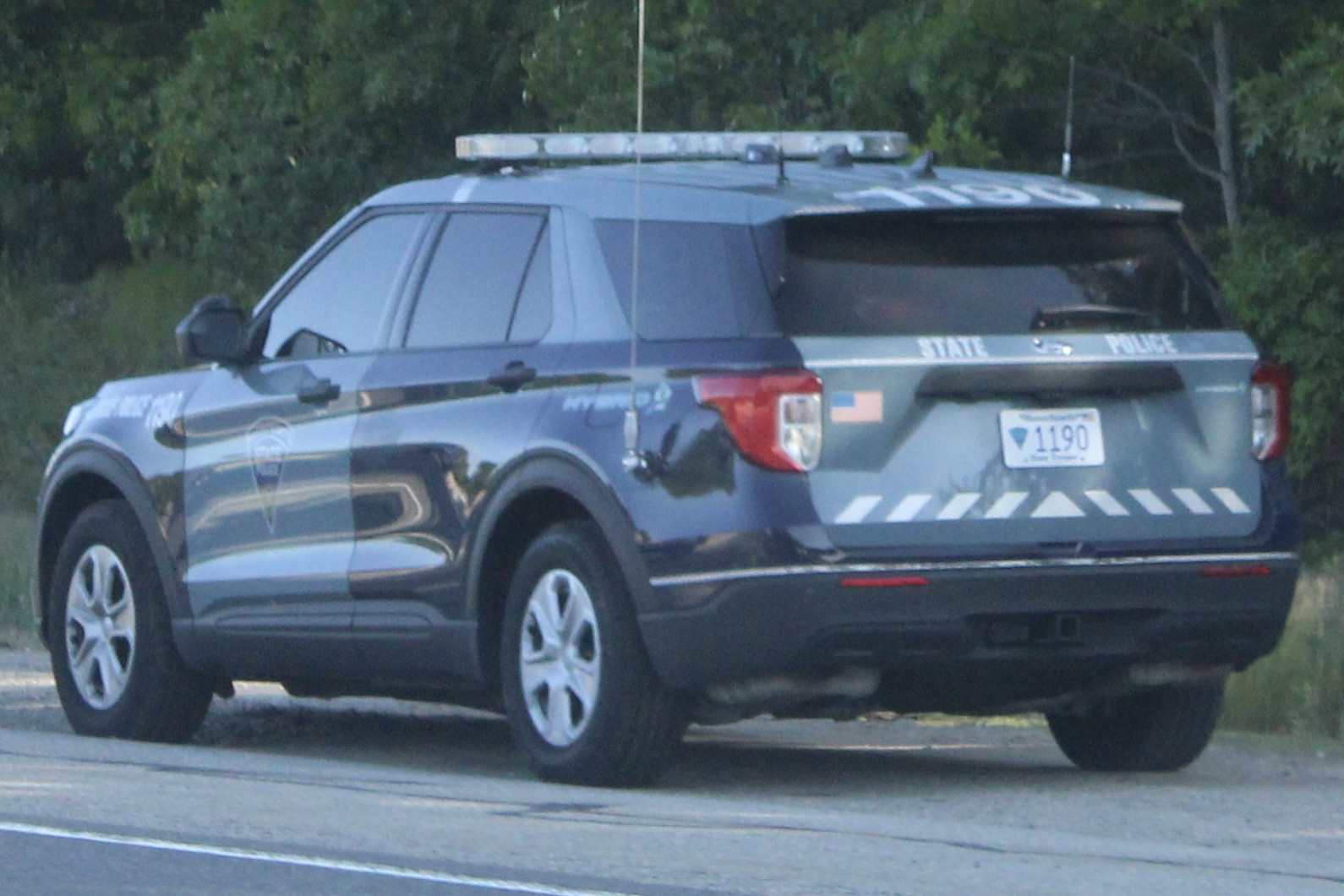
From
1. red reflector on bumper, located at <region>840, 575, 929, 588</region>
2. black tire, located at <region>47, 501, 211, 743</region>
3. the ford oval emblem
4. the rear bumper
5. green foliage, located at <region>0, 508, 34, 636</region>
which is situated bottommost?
green foliage, located at <region>0, 508, 34, 636</region>

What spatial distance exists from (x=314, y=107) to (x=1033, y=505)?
17.7 m

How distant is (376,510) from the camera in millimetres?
8367

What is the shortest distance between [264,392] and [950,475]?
271cm

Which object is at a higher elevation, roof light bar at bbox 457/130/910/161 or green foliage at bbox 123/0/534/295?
roof light bar at bbox 457/130/910/161

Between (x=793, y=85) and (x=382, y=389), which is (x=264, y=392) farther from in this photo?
(x=793, y=85)

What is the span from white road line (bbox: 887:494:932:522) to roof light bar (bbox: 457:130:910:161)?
5.05ft

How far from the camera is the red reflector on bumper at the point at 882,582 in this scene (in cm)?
710

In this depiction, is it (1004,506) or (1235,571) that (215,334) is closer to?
(1004,506)

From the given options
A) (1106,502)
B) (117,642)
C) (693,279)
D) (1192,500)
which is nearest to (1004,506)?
(1106,502)

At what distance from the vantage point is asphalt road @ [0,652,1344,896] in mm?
6176

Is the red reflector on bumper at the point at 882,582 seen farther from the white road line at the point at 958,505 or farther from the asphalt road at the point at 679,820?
the asphalt road at the point at 679,820

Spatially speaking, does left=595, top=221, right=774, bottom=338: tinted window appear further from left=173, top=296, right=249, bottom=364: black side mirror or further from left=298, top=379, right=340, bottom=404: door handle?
left=173, top=296, right=249, bottom=364: black side mirror

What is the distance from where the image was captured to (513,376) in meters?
7.85

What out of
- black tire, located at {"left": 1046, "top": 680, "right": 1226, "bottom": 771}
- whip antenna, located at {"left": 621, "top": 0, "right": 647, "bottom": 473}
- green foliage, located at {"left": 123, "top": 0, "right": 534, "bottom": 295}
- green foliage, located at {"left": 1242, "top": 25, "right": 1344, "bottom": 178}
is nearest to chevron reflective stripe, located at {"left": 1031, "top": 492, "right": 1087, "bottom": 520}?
black tire, located at {"left": 1046, "top": 680, "right": 1226, "bottom": 771}
